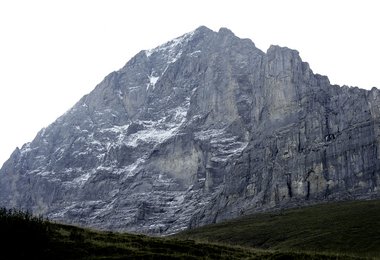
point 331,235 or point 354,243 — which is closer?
point 354,243

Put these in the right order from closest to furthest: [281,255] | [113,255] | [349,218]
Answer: [113,255] < [281,255] < [349,218]

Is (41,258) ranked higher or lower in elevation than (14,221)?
lower

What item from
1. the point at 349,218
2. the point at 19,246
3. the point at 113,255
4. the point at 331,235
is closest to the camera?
the point at 19,246

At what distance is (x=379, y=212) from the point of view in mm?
150125

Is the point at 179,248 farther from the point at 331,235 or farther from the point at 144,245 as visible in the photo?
the point at 331,235

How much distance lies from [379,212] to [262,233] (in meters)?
34.8

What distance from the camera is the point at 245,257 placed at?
34562mm

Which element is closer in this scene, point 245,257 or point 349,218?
point 245,257

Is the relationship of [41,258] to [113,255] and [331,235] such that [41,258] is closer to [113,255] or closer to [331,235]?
[113,255]

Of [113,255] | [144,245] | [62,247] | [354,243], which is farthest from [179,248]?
[354,243]

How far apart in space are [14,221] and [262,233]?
134031 millimetres

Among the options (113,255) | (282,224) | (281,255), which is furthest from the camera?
(282,224)

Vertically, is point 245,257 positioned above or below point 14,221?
below

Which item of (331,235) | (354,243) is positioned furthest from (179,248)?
(331,235)
